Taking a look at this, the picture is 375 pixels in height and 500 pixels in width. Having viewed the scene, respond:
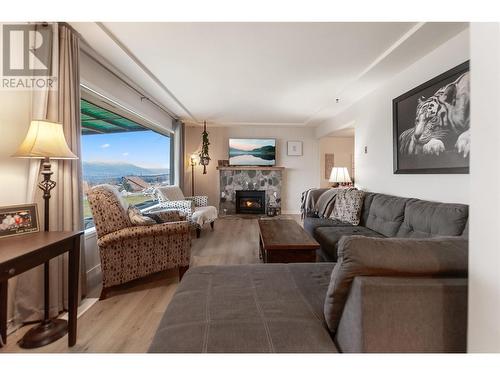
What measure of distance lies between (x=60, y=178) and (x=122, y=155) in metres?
1.89

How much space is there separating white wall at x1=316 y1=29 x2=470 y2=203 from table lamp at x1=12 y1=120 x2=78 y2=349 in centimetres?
327

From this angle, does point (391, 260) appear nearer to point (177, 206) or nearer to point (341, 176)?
point (341, 176)

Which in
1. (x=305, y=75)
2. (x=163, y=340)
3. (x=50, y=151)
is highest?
(x=305, y=75)

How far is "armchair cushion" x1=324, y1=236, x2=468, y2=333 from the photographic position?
852 mm

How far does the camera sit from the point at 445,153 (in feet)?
7.61

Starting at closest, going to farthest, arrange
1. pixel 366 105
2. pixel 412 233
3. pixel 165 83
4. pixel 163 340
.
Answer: pixel 163 340 → pixel 412 233 → pixel 165 83 → pixel 366 105

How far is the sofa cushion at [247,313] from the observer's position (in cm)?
90

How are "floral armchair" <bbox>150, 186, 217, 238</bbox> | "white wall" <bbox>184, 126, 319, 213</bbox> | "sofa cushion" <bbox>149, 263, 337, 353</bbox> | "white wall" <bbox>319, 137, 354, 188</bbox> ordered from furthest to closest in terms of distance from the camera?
"white wall" <bbox>319, 137, 354, 188</bbox> < "white wall" <bbox>184, 126, 319, 213</bbox> < "floral armchair" <bbox>150, 186, 217, 238</bbox> < "sofa cushion" <bbox>149, 263, 337, 353</bbox>

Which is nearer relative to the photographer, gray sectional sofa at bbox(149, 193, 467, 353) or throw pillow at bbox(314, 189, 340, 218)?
gray sectional sofa at bbox(149, 193, 467, 353)

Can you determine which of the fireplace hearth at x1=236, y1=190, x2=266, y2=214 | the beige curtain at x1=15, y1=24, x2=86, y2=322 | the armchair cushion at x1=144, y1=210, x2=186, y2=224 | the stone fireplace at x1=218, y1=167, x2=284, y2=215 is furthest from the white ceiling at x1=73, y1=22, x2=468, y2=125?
the fireplace hearth at x1=236, y1=190, x2=266, y2=214

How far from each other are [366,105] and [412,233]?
2421 millimetres

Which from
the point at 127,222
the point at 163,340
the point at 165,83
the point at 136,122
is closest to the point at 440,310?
the point at 163,340

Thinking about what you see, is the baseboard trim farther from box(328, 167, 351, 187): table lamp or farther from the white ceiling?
box(328, 167, 351, 187): table lamp
